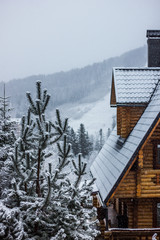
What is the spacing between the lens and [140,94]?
891 centimetres

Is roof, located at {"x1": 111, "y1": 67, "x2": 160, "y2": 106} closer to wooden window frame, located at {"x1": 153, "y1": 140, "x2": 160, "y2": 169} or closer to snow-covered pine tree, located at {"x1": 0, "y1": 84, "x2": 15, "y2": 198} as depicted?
wooden window frame, located at {"x1": 153, "y1": 140, "x2": 160, "y2": 169}

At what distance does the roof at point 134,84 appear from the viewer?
8.69 metres

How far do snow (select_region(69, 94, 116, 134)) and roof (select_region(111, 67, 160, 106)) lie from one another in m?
126

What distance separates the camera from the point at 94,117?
166500 mm

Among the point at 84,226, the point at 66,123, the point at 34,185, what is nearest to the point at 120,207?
the point at 84,226

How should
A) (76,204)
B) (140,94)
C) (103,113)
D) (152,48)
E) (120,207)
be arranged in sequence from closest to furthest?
1. (76,204)
2. (140,94)
3. (120,207)
4. (152,48)
5. (103,113)

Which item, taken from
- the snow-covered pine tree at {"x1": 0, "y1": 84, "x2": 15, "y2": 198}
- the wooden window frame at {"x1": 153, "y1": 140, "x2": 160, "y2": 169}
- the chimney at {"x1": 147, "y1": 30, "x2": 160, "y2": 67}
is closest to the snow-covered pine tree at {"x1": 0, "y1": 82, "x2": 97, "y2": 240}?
the snow-covered pine tree at {"x1": 0, "y1": 84, "x2": 15, "y2": 198}

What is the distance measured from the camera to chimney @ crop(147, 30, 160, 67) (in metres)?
11.9

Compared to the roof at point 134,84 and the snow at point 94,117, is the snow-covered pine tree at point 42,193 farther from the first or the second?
the snow at point 94,117

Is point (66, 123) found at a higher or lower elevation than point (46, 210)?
higher

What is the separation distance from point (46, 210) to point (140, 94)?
19.7 feet

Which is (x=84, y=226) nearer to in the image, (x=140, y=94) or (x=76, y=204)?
(x=76, y=204)

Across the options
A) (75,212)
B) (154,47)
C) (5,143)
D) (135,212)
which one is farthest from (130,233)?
(154,47)

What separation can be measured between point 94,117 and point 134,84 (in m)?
157
